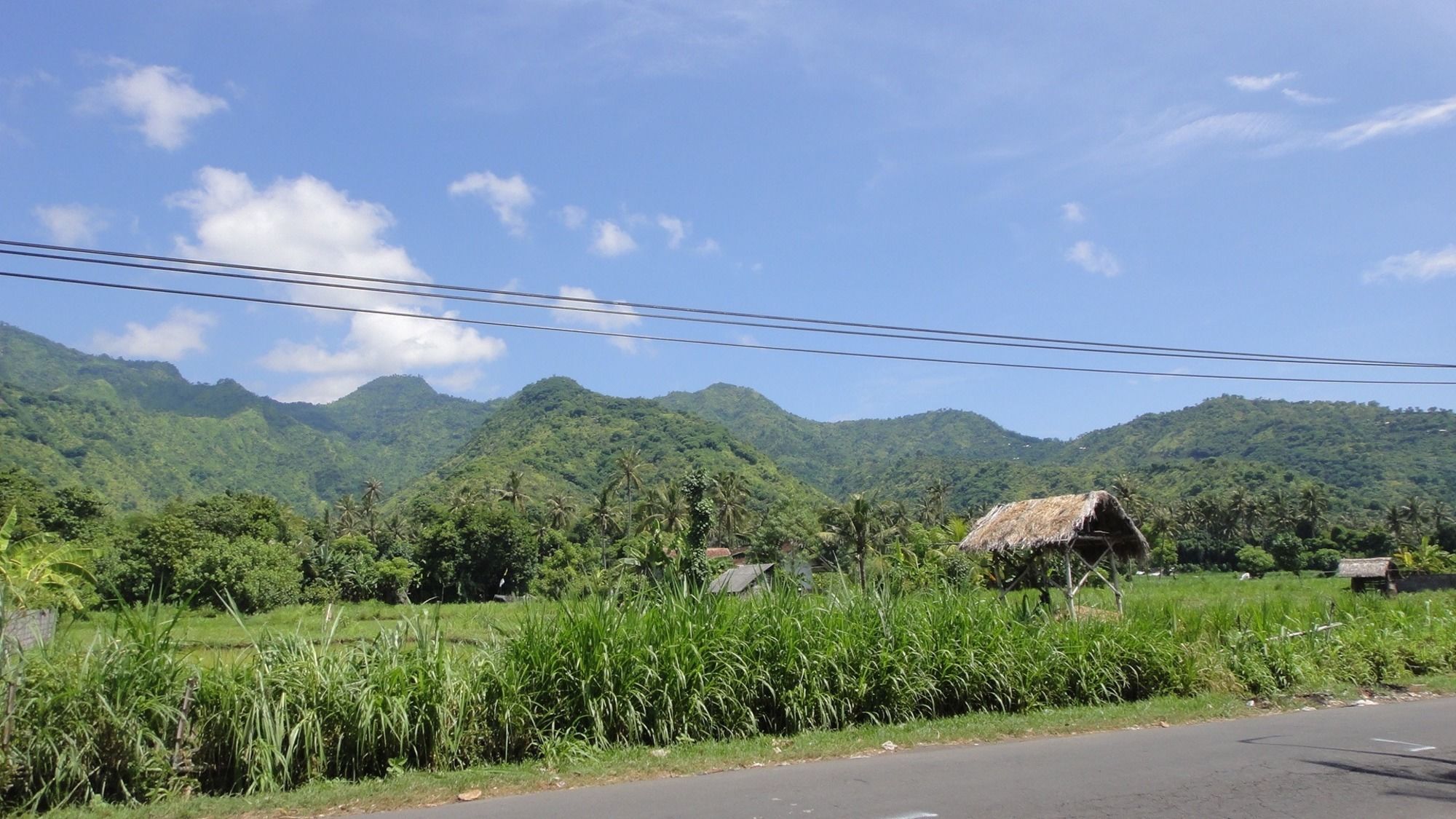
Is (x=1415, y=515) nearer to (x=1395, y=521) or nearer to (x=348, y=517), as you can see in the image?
(x=1395, y=521)

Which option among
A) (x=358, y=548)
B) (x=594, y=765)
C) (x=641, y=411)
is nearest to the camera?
(x=594, y=765)

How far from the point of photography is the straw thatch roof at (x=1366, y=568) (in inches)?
1759

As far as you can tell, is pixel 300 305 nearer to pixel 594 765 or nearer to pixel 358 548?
pixel 594 765

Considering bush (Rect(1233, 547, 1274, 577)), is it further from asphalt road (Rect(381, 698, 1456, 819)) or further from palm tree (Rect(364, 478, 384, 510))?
palm tree (Rect(364, 478, 384, 510))

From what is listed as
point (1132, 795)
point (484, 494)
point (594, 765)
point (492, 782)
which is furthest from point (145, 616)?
point (484, 494)

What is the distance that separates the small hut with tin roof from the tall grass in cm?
315

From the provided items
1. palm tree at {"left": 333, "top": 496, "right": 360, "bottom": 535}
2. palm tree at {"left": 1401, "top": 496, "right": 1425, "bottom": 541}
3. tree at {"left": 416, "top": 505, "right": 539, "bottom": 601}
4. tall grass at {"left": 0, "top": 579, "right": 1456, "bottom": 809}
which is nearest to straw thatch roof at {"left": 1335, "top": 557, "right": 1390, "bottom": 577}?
palm tree at {"left": 1401, "top": 496, "right": 1425, "bottom": 541}

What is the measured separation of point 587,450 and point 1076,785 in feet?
429

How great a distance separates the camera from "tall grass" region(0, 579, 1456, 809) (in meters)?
7.29

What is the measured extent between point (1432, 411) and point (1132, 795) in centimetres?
16503

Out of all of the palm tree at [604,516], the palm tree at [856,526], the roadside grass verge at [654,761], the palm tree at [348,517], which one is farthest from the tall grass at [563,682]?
the palm tree at [348,517]

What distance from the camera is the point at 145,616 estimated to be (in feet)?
26.7

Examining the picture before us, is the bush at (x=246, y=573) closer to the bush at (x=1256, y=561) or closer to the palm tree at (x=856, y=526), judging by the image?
the palm tree at (x=856, y=526)

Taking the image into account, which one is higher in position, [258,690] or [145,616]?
[145,616]
